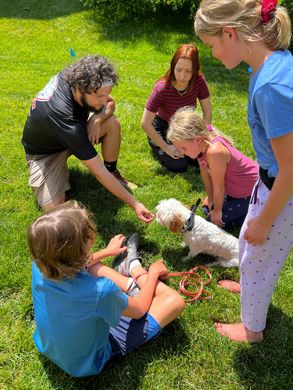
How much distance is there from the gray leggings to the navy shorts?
642 millimetres

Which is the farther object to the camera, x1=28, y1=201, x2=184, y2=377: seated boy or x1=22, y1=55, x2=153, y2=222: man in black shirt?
x1=22, y1=55, x2=153, y2=222: man in black shirt

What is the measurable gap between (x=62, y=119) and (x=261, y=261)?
87.4 inches

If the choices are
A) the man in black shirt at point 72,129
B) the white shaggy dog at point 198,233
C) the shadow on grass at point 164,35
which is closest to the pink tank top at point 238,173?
the white shaggy dog at point 198,233

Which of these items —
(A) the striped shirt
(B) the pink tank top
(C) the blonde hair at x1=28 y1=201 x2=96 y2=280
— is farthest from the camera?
(A) the striped shirt

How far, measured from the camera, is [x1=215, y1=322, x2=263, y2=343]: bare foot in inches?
111

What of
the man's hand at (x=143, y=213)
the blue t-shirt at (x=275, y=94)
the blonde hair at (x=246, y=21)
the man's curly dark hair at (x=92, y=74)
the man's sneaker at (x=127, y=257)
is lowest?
the man's sneaker at (x=127, y=257)

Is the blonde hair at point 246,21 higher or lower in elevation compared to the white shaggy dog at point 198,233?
higher

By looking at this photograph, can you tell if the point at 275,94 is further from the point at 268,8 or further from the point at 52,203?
the point at 52,203

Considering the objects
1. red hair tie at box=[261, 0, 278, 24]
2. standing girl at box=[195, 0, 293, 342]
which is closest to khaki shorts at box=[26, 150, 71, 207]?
standing girl at box=[195, 0, 293, 342]

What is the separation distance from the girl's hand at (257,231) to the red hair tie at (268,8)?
38.0 inches

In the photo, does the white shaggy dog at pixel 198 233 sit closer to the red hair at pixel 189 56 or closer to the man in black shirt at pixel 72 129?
the man in black shirt at pixel 72 129

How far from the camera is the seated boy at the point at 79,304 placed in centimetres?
210

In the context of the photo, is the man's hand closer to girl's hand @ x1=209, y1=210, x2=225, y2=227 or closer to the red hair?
girl's hand @ x1=209, y1=210, x2=225, y2=227

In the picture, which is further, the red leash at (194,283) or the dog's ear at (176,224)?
the dog's ear at (176,224)
